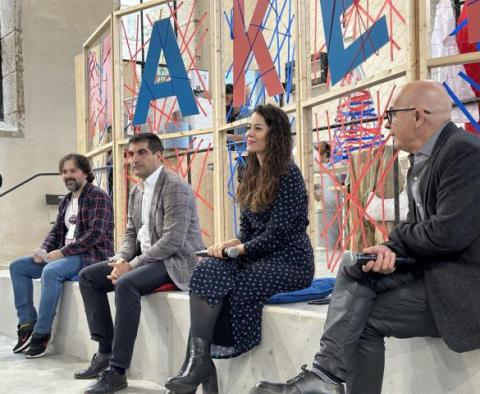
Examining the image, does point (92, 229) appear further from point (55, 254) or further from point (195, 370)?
point (195, 370)

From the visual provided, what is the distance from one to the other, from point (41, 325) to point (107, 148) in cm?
162

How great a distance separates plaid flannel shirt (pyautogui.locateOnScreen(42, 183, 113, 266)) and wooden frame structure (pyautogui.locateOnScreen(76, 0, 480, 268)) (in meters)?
0.66

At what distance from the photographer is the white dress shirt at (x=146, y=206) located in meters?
3.83

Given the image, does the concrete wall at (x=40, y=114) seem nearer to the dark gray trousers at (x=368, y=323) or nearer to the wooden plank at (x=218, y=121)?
the wooden plank at (x=218, y=121)

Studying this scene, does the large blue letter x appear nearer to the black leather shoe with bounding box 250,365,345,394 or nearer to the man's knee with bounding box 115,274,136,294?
the man's knee with bounding box 115,274,136,294

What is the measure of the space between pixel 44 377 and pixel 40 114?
6.73m

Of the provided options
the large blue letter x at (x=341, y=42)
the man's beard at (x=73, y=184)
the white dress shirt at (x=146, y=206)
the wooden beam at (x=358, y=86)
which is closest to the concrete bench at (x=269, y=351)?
the white dress shirt at (x=146, y=206)

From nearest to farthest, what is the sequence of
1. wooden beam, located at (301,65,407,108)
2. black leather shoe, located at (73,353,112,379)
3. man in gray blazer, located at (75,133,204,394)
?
wooden beam, located at (301,65,407,108) → man in gray blazer, located at (75,133,204,394) → black leather shoe, located at (73,353,112,379)

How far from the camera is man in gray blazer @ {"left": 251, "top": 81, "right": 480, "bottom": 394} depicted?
207cm

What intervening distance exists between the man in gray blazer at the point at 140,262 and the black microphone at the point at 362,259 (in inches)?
61.6

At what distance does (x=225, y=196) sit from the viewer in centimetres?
431

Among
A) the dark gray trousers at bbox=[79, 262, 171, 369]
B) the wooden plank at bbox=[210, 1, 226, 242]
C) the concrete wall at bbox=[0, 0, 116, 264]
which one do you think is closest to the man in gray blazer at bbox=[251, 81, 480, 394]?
the dark gray trousers at bbox=[79, 262, 171, 369]

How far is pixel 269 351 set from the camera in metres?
2.99

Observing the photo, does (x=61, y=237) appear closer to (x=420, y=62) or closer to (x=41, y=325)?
(x=41, y=325)
